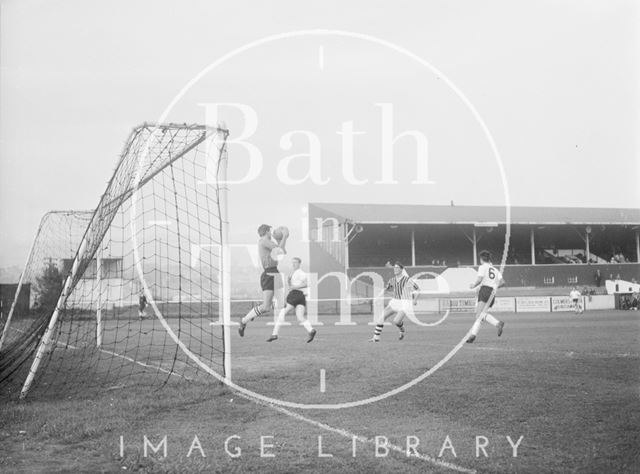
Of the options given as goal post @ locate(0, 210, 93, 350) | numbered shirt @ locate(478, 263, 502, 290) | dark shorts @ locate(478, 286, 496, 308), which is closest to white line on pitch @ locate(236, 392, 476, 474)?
numbered shirt @ locate(478, 263, 502, 290)

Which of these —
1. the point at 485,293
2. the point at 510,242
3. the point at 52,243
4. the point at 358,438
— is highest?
the point at 510,242

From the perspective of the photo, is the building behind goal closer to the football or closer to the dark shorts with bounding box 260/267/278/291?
the dark shorts with bounding box 260/267/278/291

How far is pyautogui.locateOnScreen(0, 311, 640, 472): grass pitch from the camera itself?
5.28 metres

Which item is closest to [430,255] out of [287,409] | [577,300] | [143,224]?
[577,300]

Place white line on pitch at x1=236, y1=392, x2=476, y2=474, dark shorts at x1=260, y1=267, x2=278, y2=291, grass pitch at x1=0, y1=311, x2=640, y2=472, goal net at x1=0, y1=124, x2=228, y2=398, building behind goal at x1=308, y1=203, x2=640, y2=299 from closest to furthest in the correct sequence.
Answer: white line on pitch at x1=236, y1=392, x2=476, y2=474, grass pitch at x1=0, y1=311, x2=640, y2=472, dark shorts at x1=260, y1=267, x2=278, y2=291, goal net at x1=0, y1=124, x2=228, y2=398, building behind goal at x1=308, y1=203, x2=640, y2=299

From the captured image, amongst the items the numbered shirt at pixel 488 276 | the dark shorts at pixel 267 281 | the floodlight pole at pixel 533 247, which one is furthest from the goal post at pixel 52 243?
the floodlight pole at pixel 533 247

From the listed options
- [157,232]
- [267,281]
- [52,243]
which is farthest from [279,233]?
[52,243]

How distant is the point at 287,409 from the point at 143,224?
4.43m

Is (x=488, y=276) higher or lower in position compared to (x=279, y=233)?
lower

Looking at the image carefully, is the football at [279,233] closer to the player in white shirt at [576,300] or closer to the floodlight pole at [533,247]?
the player in white shirt at [576,300]

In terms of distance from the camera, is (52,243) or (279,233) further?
(52,243)

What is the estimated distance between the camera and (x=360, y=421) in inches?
261

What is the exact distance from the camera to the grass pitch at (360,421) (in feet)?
17.3

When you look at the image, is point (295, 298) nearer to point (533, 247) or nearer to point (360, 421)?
point (360, 421)
